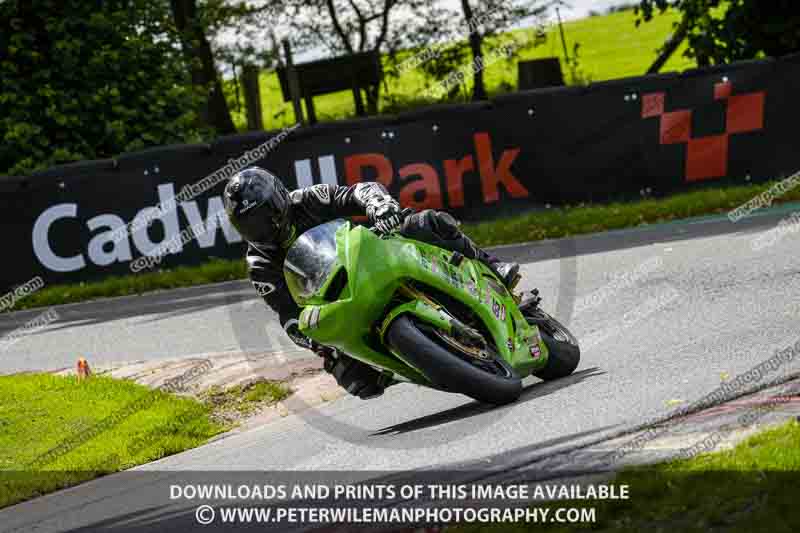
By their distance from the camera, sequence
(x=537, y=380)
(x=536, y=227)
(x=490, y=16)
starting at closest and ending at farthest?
(x=537, y=380) < (x=536, y=227) < (x=490, y=16)

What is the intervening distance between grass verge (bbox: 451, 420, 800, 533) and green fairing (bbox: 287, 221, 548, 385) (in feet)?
6.65

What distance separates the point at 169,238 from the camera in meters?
16.7

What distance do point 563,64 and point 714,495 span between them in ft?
93.5

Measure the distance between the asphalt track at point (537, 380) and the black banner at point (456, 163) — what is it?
2043 millimetres

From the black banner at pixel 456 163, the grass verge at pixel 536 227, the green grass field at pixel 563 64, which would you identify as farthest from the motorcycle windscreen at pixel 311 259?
the green grass field at pixel 563 64

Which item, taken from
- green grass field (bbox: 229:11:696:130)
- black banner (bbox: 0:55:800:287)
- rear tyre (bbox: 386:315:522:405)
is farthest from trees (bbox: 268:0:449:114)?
rear tyre (bbox: 386:315:522:405)

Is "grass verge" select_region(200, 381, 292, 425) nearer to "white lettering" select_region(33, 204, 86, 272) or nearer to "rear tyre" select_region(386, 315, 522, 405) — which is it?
"rear tyre" select_region(386, 315, 522, 405)

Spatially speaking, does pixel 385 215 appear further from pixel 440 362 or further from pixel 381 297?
pixel 440 362

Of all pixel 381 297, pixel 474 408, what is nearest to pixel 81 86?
pixel 474 408

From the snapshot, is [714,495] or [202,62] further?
[202,62]

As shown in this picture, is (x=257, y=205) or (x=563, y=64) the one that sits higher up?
(x=257, y=205)

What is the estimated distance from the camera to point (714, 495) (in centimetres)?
476

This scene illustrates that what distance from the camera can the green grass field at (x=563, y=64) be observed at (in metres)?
26.8

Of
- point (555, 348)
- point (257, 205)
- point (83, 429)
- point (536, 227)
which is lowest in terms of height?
point (536, 227)
